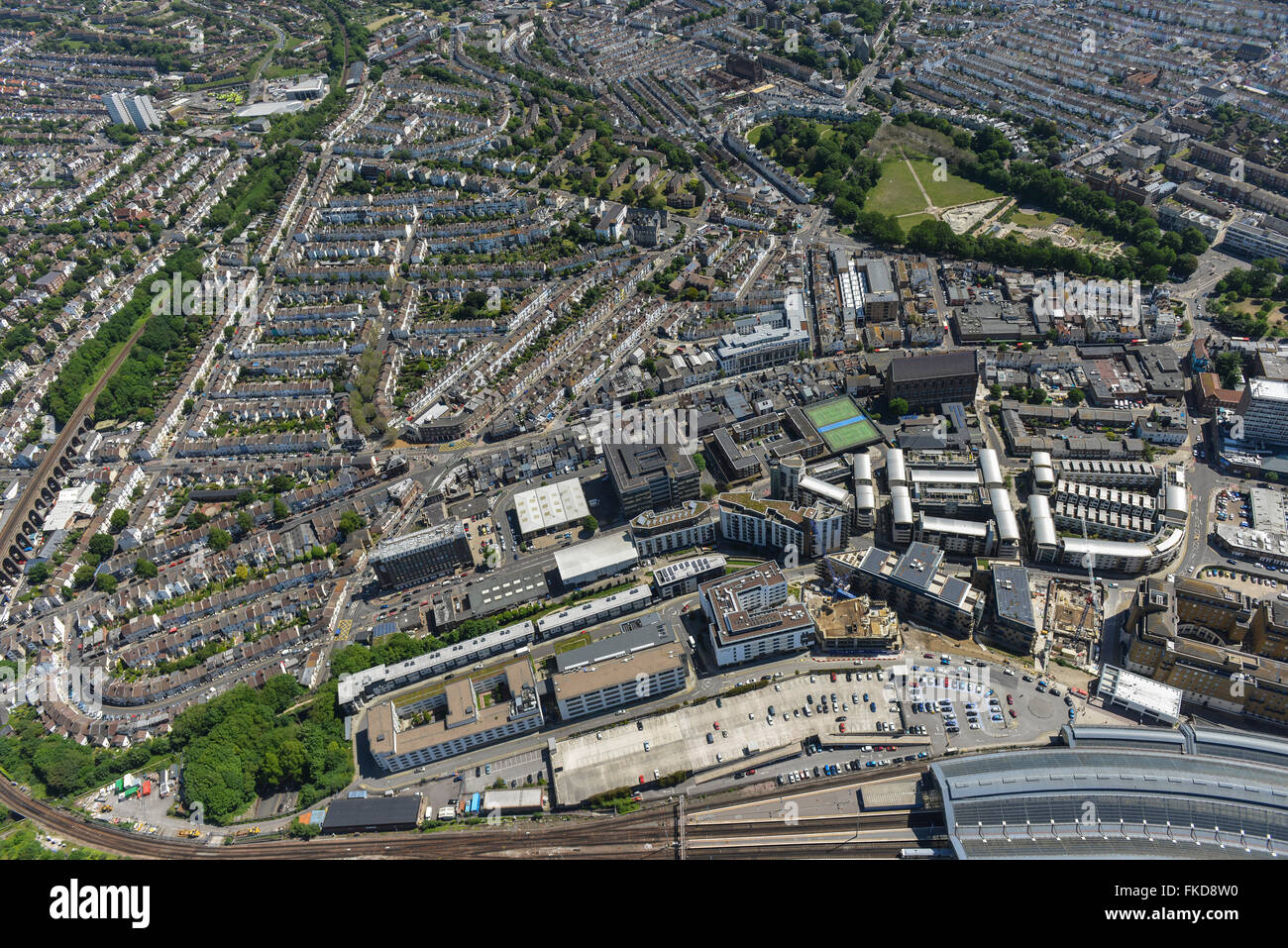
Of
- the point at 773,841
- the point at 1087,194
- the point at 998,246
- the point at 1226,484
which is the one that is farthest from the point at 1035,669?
the point at 1087,194

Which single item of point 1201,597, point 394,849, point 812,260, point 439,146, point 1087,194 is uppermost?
point 439,146

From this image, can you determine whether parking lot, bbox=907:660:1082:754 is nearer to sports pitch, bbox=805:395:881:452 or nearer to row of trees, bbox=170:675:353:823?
sports pitch, bbox=805:395:881:452

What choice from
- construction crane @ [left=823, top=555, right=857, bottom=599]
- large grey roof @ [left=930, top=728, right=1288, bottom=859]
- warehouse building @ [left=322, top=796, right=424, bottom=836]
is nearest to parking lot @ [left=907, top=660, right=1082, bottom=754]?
large grey roof @ [left=930, top=728, right=1288, bottom=859]

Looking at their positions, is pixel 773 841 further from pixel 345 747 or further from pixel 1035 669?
pixel 345 747

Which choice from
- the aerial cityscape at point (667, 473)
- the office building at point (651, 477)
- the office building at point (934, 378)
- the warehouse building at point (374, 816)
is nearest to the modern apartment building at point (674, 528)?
the aerial cityscape at point (667, 473)

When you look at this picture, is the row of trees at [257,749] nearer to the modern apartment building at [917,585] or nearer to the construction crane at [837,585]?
the construction crane at [837,585]

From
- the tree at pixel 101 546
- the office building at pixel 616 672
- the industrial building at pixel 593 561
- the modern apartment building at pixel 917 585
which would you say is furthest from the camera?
the tree at pixel 101 546

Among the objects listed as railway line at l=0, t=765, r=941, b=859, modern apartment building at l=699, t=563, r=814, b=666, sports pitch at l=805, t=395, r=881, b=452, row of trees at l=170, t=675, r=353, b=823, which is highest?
sports pitch at l=805, t=395, r=881, b=452
